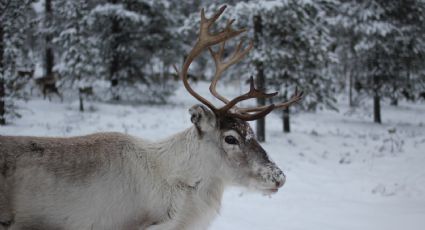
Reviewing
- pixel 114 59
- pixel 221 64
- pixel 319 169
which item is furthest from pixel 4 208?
pixel 114 59

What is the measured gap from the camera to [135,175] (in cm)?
316

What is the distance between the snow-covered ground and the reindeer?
1.26 feet

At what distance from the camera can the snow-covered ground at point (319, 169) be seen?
17.9ft

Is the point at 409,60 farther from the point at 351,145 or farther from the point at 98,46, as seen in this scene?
the point at 98,46

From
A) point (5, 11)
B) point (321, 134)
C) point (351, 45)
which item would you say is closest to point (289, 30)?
point (321, 134)

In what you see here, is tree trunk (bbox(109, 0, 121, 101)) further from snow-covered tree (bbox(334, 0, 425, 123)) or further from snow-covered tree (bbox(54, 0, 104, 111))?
snow-covered tree (bbox(334, 0, 425, 123))

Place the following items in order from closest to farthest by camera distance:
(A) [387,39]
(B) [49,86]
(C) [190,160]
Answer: (C) [190,160] < (A) [387,39] < (B) [49,86]

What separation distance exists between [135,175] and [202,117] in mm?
749

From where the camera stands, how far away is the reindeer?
2.72m

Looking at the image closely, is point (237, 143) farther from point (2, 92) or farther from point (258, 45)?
point (2, 92)

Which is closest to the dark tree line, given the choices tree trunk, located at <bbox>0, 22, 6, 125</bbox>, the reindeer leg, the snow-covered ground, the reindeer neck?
tree trunk, located at <bbox>0, 22, 6, 125</bbox>

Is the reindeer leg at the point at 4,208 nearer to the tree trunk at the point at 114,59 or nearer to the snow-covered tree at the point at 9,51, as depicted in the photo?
the snow-covered tree at the point at 9,51

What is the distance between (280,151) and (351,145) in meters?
3.15

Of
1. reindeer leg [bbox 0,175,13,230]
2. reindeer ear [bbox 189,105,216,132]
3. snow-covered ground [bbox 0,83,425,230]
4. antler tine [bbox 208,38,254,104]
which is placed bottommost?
snow-covered ground [bbox 0,83,425,230]
